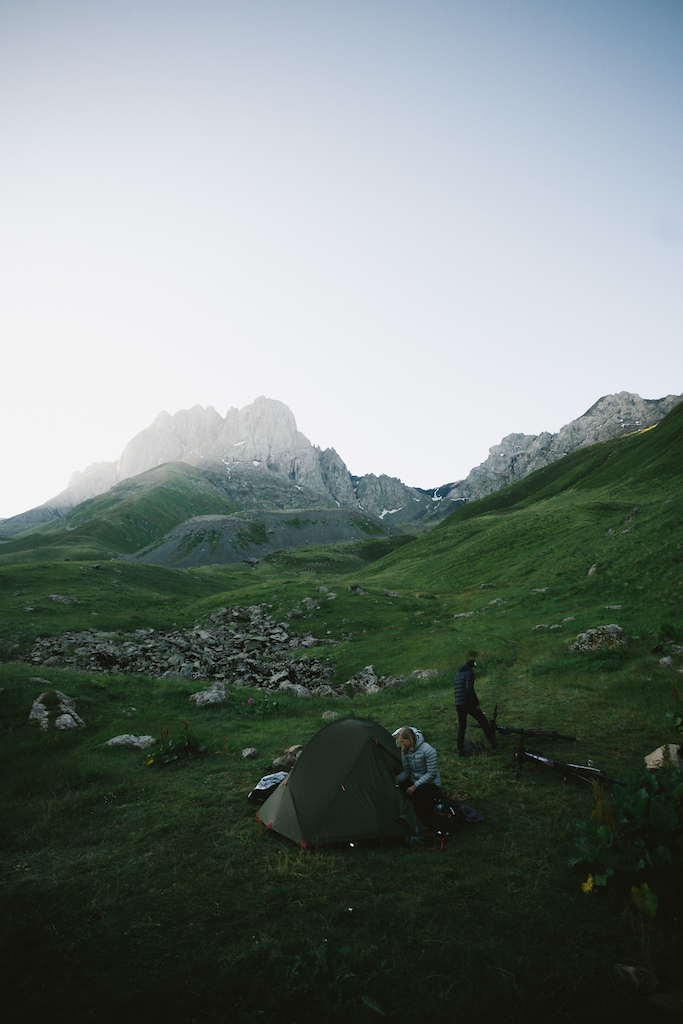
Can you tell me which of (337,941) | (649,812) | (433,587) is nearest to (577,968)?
(649,812)

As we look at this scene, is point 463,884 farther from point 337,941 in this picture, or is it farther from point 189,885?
point 189,885

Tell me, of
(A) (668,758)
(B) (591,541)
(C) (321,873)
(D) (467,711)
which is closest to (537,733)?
(D) (467,711)

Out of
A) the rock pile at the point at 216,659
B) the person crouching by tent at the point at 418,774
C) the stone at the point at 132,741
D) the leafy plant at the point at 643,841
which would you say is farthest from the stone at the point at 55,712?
the leafy plant at the point at 643,841

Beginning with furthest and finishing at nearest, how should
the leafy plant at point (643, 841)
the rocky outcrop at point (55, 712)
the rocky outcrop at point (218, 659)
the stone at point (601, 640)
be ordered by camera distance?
the rocky outcrop at point (218, 659) → the stone at point (601, 640) → the rocky outcrop at point (55, 712) → the leafy plant at point (643, 841)

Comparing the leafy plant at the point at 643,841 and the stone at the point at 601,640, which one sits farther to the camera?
the stone at the point at 601,640

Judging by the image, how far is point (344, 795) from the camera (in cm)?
1041

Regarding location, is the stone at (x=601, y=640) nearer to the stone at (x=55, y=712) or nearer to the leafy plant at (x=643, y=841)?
the leafy plant at (x=643, y=841)

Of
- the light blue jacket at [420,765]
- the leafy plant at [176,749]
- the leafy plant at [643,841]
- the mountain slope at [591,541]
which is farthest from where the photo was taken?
the mountain slope at [591,541]

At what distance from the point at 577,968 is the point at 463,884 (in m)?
2.39

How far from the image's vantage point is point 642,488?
64.9 meters

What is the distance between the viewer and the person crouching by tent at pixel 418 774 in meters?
10.8

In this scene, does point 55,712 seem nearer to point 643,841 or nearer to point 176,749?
point 176,749

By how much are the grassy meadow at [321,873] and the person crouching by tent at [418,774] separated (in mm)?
1077

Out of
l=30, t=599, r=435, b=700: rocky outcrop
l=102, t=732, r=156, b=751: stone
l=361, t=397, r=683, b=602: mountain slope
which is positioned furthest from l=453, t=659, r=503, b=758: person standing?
l=361, t=397, r=683, b=602: mountain slope
